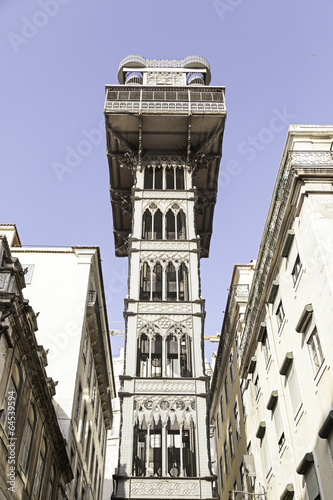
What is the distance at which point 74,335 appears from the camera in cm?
3117

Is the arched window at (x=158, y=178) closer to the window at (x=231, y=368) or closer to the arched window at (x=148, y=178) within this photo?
the arched window at (x=148, y=178)

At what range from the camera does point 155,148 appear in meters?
48.4

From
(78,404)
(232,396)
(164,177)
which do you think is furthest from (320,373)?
(164,177)

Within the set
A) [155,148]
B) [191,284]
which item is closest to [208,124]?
[155,148]

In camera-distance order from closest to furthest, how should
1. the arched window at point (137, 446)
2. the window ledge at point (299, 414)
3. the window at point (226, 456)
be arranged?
the window ledge at point (299, 414)
the arched window at point (137, 446)
the window at point (226, 456)

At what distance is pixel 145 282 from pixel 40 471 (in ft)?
59.4

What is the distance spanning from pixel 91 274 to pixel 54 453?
12.5m

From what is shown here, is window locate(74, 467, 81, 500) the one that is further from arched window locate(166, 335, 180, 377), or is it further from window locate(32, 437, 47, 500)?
window locate(32, 437, 47, 500)

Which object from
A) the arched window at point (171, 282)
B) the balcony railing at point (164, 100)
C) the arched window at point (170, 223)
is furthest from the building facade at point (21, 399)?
the balcony railing at point (164, 100)

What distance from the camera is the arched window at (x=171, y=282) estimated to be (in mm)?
38875

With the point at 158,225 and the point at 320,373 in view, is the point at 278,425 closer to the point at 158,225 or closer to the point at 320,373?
the point at 320,373

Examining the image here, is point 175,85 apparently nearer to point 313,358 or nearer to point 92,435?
point 92,435

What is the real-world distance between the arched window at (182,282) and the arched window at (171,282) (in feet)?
1.61

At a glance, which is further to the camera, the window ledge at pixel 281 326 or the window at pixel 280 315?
the window at pixel 280 315
